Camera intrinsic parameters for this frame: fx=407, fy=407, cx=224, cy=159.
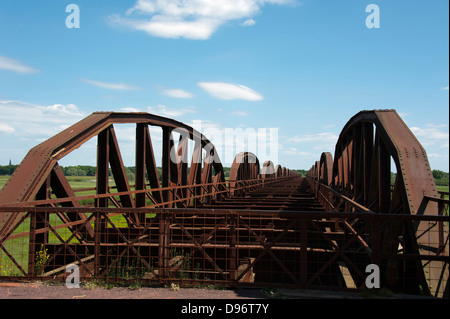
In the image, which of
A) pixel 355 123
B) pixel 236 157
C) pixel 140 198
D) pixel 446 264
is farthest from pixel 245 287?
pixel 236 157

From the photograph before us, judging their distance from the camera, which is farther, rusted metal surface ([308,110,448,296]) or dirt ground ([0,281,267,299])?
rusted metal surface ([308,110,448,296])

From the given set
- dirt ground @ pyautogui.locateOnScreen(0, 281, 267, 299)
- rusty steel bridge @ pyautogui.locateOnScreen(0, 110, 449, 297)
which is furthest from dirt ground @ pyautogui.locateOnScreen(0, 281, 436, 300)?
rusty steel bridge @ pyautogui.locateOnScreen(0, 110, 449, 297)

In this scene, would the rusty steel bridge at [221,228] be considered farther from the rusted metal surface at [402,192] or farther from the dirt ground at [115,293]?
the dirt ground at [115,293]

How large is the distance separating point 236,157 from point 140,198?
18.1 metres

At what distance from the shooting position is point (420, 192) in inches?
323

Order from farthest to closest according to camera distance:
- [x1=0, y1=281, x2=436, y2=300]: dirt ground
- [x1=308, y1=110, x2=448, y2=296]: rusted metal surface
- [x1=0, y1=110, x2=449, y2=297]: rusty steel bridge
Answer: [x1=308, y1=110, x2=448, y2=296]: rusted metal surface → [x1=0, y1=110, x2=449, y2=297]: rusty steel bridge → [x1=0, y1=281, x2=436, y2=300]: dirt ground

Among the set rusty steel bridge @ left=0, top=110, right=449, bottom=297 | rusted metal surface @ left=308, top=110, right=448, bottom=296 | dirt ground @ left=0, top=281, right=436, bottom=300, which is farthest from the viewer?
rusted metal surface @ left=308, top=110, right=448, bottom=296

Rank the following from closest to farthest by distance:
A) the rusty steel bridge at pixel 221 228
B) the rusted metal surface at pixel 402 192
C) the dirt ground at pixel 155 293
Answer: the dirt ground at pixel 155 293, the rusty steel bridge at pixel 221 228, the rusted metal surface at pixel 402 192

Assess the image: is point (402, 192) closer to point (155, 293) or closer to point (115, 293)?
point (155, 293)

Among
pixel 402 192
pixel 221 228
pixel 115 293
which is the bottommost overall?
pixel 115 293

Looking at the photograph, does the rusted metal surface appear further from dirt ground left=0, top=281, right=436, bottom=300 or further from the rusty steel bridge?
dirt ground left=0, top=281, right=436, bottom=300

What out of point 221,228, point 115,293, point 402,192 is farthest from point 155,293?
point 402,192

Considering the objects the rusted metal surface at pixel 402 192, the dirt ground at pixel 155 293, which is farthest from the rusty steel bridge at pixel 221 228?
the dirt ground at pixel 155 293
